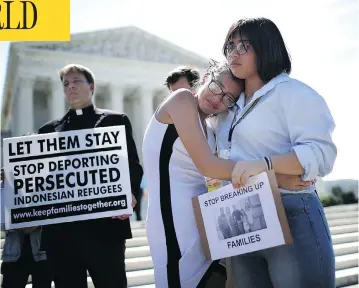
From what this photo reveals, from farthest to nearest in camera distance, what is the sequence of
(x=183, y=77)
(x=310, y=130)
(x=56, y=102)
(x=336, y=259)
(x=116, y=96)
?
1. (x=116, y=96)
2. (x=56, y=102)
3. (x=336, y=259)
4. (x=183, y=77)
5. (x=310, y=130)

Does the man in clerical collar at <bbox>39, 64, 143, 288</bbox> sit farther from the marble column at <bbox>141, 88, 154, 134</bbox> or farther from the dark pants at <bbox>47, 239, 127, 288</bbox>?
the marble column at <bbox>141, 88, 154, 134</bbox>

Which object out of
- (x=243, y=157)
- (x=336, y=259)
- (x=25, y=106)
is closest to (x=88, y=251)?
(x=243, y=157)

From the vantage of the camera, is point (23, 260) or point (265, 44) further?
point (23, 260)

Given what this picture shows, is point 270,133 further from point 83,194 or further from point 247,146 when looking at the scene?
point 83,194

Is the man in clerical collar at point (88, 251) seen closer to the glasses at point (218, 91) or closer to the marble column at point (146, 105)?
the glasses at point (218, 91)

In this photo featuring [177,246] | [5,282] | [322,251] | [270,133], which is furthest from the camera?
[5,282]

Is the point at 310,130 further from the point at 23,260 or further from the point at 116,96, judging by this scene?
the point at 116,96

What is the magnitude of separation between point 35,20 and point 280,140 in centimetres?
317

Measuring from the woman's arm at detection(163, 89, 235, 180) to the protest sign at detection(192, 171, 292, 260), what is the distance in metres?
0.09

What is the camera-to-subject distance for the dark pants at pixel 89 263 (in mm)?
2848

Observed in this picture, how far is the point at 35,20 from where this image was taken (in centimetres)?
407

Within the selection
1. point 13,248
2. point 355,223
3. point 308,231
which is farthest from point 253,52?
point 355,223

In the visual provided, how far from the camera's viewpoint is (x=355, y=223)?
12492 mm

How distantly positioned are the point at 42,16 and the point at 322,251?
3.59m
